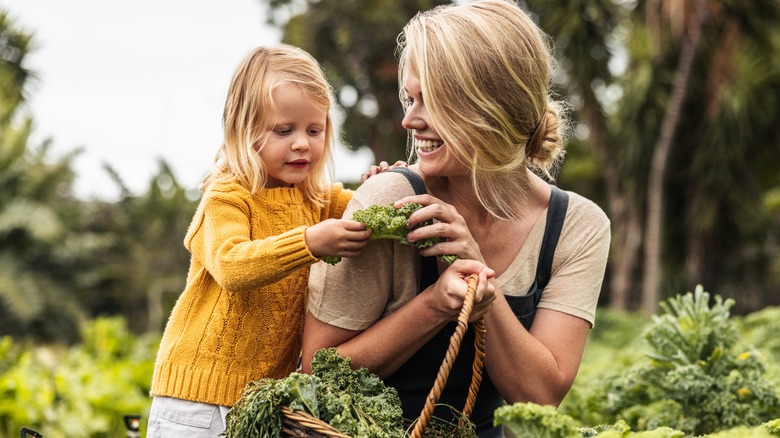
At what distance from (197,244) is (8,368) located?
4755mm

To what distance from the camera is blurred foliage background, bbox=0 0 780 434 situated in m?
15.5

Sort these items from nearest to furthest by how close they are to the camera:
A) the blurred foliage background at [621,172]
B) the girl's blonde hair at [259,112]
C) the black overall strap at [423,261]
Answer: the black overall strap at [423,261], the girl's blonde hair at [259,112], the blurred foliage background at [621,172]

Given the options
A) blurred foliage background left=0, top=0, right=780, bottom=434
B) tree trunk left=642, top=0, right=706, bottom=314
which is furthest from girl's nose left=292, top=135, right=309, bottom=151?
tree trunk left=642, top=0, right=706, bottom=314

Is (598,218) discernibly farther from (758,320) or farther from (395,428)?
(758,320)

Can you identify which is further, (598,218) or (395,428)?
(598,218)

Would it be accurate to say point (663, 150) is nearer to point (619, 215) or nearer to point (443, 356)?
point (619, 215)

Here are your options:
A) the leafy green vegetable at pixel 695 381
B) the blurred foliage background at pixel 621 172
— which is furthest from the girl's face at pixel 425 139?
the blurred foliage background at pixel 621 172

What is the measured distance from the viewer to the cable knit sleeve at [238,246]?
2533mm

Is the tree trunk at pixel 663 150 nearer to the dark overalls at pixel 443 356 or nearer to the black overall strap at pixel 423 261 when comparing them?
the dark overalls at pixel 443 356

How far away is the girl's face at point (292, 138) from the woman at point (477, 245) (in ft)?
1.23

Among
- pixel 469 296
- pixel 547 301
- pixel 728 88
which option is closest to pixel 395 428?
pixel 469 296

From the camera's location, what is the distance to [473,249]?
248 centimetres

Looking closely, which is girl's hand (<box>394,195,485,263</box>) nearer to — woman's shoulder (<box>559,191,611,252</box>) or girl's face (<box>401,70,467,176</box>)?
girl's face (<box>401,70,467,176</box>)

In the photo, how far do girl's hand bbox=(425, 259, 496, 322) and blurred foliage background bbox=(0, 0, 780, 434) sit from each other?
12.3 m
